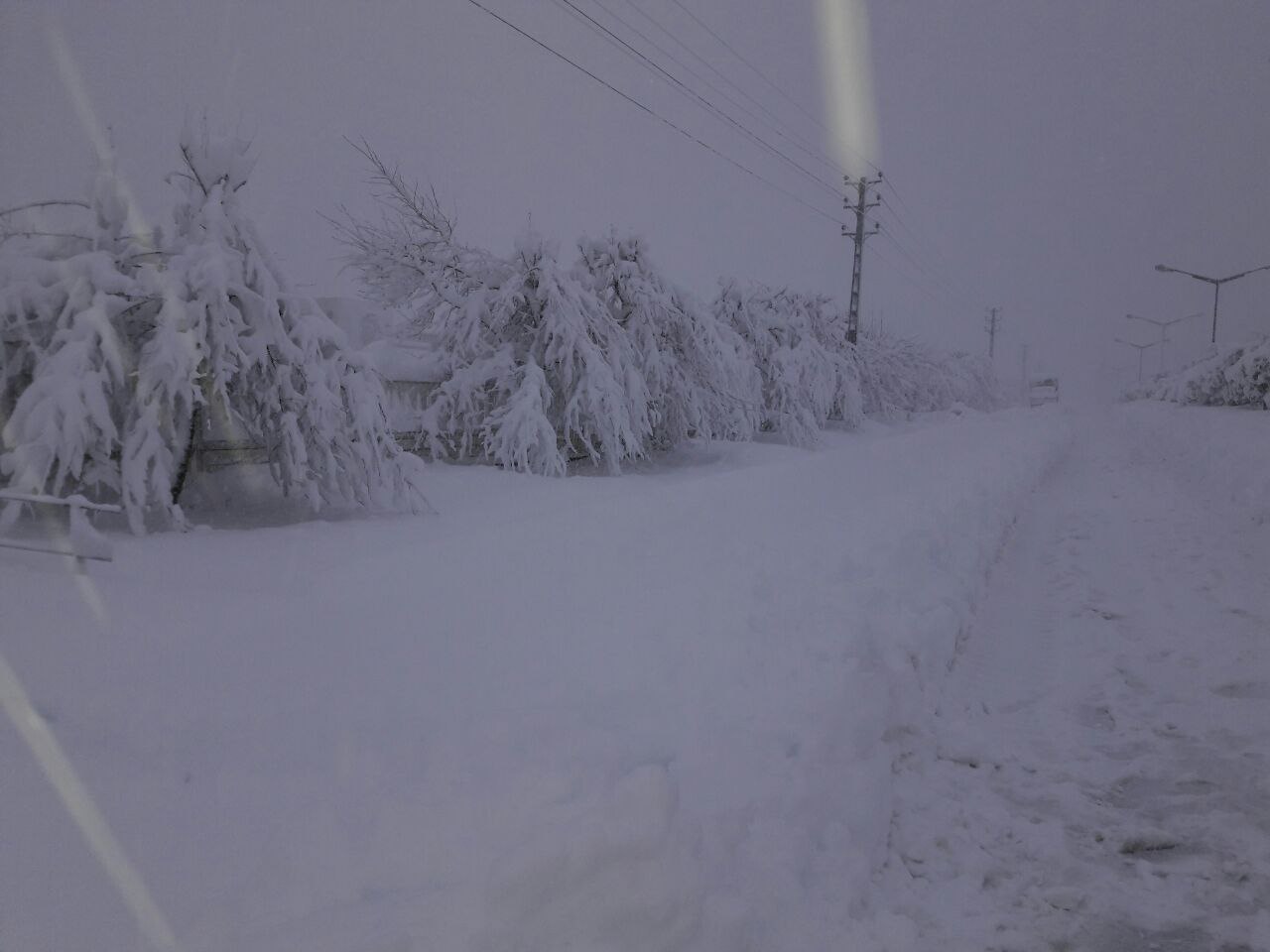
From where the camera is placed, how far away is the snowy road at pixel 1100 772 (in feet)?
7.52

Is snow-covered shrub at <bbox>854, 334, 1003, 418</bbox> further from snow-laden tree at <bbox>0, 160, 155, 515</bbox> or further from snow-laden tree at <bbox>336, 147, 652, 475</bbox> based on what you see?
snow-laden tree at <bbox>0, 160, 155, 515</bbox>

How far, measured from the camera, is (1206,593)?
554 centimetres

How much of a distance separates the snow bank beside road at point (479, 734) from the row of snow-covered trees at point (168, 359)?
3.24 feet

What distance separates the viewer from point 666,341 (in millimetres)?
13805

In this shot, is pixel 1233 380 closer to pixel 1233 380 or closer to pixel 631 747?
pixel 1233 380

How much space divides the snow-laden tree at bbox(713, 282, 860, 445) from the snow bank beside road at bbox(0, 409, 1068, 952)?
13.7 metres

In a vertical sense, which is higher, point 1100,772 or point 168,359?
point 168,359

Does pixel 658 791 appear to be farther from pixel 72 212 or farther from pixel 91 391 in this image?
pixel 72 212

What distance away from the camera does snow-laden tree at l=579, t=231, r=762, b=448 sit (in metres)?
13.1

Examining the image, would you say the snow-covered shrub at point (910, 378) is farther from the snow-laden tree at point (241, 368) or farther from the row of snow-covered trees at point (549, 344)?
the snow-laden tree at point (241, 368)

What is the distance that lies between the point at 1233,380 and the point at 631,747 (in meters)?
28.7

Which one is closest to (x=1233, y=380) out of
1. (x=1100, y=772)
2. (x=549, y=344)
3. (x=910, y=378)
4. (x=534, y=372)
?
(x=910, y=378)

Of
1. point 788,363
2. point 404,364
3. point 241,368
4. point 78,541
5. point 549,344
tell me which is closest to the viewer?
point 78,541

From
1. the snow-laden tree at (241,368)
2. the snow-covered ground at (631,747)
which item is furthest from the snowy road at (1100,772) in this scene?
the snow-laden tree at (241,368)
